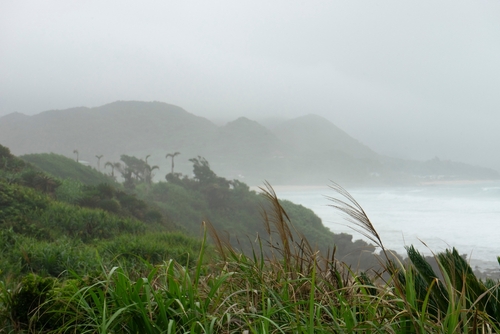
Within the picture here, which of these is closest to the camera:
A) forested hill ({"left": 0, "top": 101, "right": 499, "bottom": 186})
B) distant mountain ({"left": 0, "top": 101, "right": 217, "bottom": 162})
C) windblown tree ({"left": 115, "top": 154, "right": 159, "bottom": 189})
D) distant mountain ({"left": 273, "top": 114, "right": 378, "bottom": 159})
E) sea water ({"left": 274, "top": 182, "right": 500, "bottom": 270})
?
windblown tree ({"left": 115, "top": 154, "right": 159, "bottom": 189})

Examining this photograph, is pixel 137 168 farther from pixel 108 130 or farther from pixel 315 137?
pixel 315 137

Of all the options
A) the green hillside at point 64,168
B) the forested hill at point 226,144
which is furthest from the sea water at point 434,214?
the green hillside at point 64,168

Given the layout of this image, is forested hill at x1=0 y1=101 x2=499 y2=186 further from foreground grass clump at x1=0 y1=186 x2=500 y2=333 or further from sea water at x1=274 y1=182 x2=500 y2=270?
foreground grass clump at x1=0 y1=186 x2=500 y2=333

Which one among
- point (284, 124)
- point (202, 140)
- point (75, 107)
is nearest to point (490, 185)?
point (284, 124)

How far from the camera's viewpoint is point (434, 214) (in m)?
47.2

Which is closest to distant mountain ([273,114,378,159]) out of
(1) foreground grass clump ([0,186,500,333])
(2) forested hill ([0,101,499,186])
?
(2) forested hill ([0,101,499,186])

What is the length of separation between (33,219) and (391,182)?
133ft

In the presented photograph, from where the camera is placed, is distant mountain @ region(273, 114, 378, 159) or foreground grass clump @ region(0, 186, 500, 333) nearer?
foreground grass clump @ region(0, 186, 500, 333)

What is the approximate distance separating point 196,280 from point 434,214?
50033mm

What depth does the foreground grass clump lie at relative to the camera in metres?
1.78

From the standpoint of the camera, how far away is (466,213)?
42188mm

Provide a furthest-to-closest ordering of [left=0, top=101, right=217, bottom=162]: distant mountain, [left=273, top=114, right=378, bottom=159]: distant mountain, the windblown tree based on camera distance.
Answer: [left=273, top=114, right=378, bottom=159]: distant mountain, [left=0, top=101, right=217, bottom=162]: distant mountain, the windblown tree

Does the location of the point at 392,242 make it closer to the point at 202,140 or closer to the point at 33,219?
the point at 202,140

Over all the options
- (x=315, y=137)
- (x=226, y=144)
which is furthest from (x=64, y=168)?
(x=226, y=144)
